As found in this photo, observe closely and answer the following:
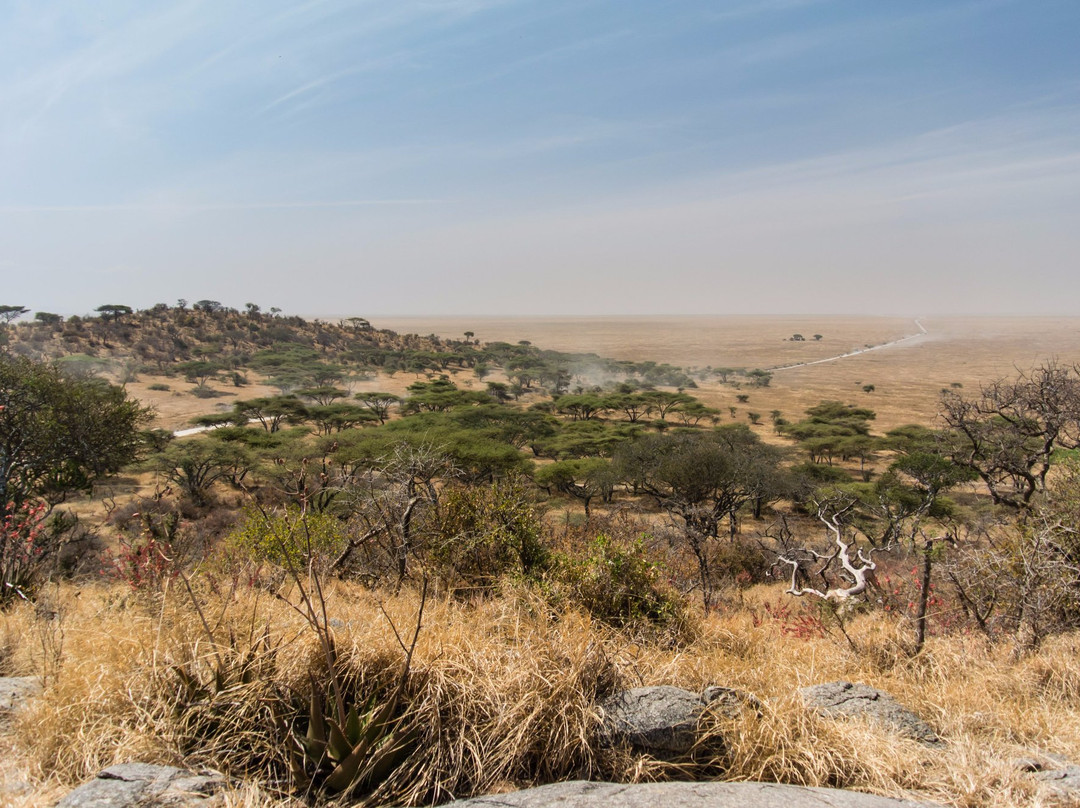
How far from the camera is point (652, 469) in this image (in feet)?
87.2

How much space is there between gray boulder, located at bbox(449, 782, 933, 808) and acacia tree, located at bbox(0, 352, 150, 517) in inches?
600

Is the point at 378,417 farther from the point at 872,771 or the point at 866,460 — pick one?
the point at 872,771

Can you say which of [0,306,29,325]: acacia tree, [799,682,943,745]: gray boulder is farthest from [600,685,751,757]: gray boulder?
[0,306,29,325]: acacia tree

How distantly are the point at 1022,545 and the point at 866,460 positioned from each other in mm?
35496

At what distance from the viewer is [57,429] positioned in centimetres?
1820

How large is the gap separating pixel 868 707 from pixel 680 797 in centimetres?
163

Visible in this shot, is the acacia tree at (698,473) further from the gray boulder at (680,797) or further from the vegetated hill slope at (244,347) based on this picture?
the vegetated hill slope at (244,347)

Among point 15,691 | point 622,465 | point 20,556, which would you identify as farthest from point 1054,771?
point 622,465

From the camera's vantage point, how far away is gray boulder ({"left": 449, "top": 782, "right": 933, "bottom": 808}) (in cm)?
250

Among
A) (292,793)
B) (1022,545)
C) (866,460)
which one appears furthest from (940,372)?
(292,793)

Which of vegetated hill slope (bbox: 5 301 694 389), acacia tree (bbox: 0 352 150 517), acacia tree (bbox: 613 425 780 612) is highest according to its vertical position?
vegetated hill slope (bbox: 5 301 694 389)

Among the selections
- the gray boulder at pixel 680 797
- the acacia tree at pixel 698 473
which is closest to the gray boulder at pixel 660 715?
the gray boulder at pixel 680 797

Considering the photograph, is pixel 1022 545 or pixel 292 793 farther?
pixel 1022 545

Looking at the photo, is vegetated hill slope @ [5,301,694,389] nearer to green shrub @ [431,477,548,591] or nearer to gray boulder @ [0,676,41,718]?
green shrub @ [431,477,548,591]
